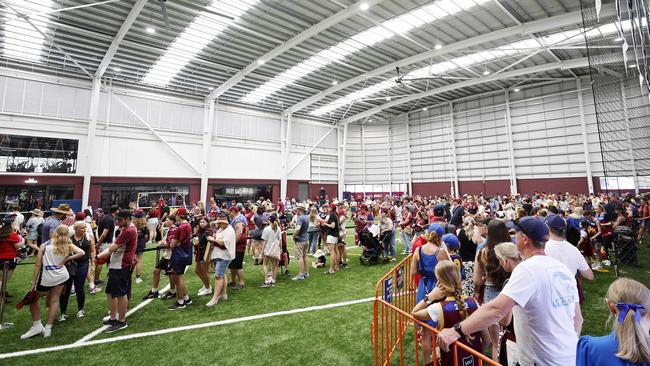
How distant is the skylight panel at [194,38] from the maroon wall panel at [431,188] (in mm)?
23156

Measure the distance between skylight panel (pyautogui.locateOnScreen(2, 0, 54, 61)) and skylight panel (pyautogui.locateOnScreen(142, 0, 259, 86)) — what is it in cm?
493

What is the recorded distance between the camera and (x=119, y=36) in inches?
523

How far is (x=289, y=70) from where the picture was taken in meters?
18.9

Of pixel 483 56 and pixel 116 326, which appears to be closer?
pixel 116 326

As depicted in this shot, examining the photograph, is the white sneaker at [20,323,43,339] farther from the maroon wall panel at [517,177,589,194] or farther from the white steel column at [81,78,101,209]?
the maroon wall panel at [517,177,589,194]

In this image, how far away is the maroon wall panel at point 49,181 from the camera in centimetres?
1512

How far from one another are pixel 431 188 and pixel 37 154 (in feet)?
100

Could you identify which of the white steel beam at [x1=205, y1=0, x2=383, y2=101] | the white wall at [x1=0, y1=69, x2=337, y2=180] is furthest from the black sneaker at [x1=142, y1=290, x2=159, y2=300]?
the white wall at [x1=0, y1=69, x2=337, y2=180]

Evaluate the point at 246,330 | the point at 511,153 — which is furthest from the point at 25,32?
the point at 511,153

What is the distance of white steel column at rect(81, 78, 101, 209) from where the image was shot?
16.8m

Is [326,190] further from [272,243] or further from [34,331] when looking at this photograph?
[34,331]

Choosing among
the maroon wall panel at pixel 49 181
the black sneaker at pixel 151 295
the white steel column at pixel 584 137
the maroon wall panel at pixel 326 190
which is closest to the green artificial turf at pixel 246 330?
the black sneaker at pixel 151 295

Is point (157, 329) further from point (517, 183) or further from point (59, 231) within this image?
point (517, 183)

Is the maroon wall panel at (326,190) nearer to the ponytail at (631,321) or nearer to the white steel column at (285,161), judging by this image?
the white steel column at (285,161)
